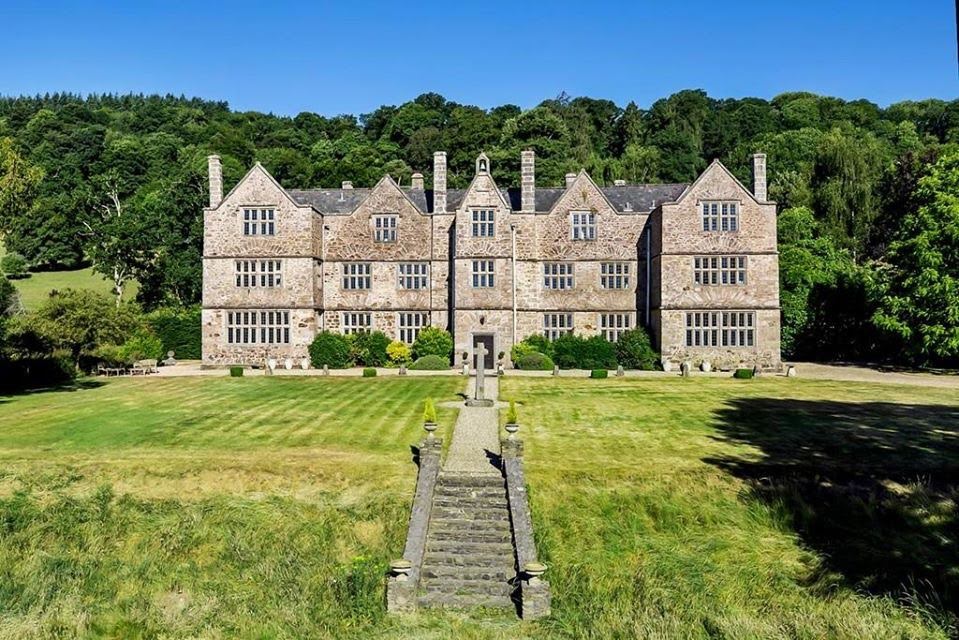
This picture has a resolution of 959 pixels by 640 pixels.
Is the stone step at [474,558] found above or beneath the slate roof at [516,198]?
beneath

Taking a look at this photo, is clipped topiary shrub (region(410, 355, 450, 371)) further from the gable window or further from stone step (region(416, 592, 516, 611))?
stone step (region(416, 592, 516, 611))

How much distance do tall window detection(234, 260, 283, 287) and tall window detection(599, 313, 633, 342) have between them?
2244 cm

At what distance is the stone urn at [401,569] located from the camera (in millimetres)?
14750

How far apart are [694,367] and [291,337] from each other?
26.8 metres

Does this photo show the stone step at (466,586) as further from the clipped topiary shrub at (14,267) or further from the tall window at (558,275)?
the clipped topiary shrub at (14,267)

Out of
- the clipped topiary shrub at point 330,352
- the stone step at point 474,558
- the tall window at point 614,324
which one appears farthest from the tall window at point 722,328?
the stone step at point 474,558

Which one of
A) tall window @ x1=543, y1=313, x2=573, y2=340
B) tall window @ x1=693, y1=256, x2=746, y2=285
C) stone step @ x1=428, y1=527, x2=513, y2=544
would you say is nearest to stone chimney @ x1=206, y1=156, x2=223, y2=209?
tall window @ x1=543, y1=313, x2=573, y2=340

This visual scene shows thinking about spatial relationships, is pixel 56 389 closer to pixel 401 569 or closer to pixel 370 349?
pixel 370 349

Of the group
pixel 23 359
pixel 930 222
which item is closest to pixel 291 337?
pixel 23 359

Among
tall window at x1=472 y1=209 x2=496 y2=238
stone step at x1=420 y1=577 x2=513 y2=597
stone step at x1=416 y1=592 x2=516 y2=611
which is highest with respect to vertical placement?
tall window at x1=472 y1=209 x2=496 y2=238

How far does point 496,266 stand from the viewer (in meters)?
43.8

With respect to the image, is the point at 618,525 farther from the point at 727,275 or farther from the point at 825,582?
the point at 727,275

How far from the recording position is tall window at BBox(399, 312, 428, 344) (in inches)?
1841

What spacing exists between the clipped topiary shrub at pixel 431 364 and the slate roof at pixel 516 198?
11453mm
